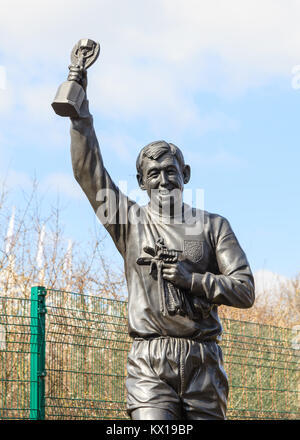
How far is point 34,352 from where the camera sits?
7.19m

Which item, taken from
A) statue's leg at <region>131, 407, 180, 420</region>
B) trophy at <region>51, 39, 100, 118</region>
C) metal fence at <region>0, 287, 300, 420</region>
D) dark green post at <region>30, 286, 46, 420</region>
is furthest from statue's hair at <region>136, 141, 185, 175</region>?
dark green post at <region>30, 286, 46, 420</region>

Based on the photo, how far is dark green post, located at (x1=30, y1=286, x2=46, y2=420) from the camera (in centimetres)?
716

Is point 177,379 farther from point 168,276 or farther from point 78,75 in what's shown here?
point 78,75

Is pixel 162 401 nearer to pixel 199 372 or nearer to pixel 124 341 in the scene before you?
pixel 199 372

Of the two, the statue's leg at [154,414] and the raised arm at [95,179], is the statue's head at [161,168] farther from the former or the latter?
the statue's leg at [154,414]

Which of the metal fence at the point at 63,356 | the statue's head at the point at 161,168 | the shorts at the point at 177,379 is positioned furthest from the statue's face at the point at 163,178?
the metal fence at the point at 63,356

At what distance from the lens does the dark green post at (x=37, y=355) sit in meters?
7.16

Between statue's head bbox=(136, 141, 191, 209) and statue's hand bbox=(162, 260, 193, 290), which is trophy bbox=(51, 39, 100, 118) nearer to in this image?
statue's head bbox=(136, 141, 191, 209)

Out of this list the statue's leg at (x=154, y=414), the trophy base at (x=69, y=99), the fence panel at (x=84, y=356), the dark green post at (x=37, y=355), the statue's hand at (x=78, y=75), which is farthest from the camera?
the fence panel at (x=84, y=356)

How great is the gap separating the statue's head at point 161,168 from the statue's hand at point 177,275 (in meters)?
0.48

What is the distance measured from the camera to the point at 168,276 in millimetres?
4125

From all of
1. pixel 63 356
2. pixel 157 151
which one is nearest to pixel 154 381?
pixel 157 151

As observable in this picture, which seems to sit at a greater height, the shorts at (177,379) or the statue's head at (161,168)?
the statue's head at (161,168)
